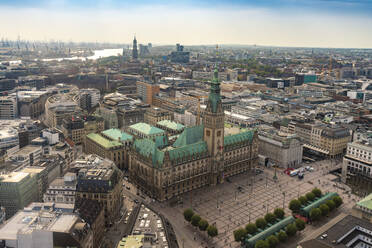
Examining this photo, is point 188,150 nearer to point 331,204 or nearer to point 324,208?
point 324,208

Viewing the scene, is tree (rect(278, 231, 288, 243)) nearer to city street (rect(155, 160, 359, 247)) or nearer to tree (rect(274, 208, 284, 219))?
tree (rect(274, 208, 284, 219))

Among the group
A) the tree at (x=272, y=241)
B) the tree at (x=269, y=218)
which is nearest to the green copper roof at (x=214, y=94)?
the tree at (x=269, y=218)

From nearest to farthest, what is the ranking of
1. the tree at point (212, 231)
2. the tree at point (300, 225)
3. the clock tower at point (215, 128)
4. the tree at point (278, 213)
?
1. the tree at point (212, 231)
2. the tree at point (300, 225)
3. the tree at point (278, 213)
4. the clock tower at point (215, 128)

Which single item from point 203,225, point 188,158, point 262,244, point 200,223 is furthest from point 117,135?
point 262,244

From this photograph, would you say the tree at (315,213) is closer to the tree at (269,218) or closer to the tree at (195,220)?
the tree at (269,218)

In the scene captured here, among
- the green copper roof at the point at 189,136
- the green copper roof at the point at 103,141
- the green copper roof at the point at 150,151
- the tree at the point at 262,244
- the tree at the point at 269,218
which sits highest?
the green copper roof at the point at 189,136
